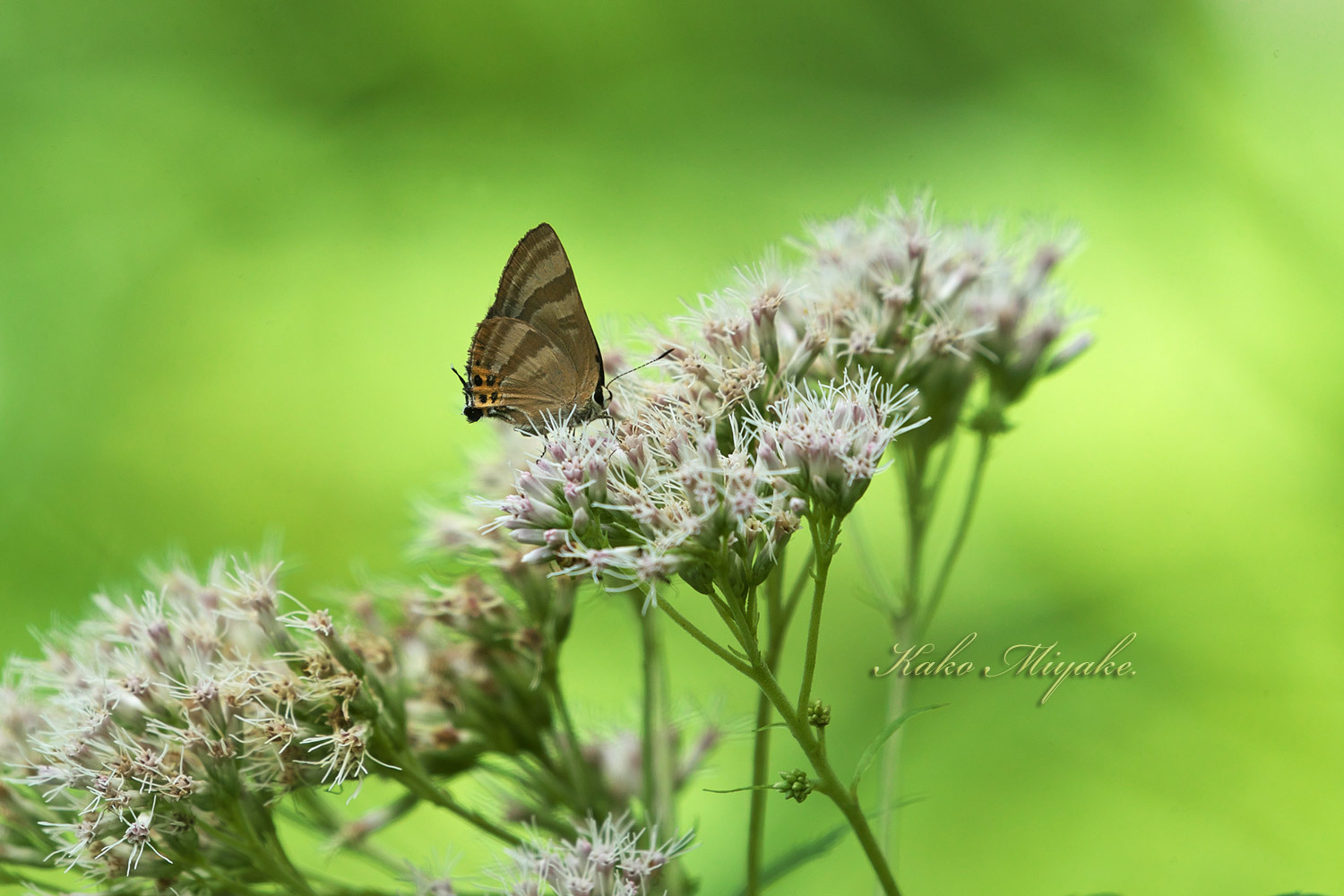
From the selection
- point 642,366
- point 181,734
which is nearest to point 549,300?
point 642,366

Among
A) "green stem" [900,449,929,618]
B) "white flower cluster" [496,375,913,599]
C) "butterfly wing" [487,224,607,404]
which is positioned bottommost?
"white flower cluster" [496,375,913,599]

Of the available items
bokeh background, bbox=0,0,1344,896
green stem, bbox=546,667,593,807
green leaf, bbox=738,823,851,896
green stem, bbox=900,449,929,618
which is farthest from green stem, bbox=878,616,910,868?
bokeh background, bbox=0,0,1344,896

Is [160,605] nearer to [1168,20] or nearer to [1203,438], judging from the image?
[1203,438]

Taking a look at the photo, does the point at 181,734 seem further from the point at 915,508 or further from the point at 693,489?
the point at 915,508

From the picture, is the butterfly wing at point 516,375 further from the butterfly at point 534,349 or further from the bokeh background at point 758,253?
the bokeh background at point 758,253

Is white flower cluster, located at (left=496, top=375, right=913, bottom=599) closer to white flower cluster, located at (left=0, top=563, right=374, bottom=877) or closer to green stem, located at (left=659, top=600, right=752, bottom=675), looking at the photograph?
green stem, located at (left=659, top=600, right=752, bottom=675)

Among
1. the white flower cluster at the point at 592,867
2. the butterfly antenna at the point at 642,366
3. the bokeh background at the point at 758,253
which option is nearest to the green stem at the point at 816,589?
the white flower cluster at the point at 592,867

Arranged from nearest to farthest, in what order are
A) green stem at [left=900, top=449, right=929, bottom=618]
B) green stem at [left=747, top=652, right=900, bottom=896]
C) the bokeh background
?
green stem at [left=747, top=652, right=900, bottom=896]
green stem at [left=900, top=449, right=929, bottom=618]
the bokeh background

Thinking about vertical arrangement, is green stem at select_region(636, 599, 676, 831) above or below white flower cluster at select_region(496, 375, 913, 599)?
below
